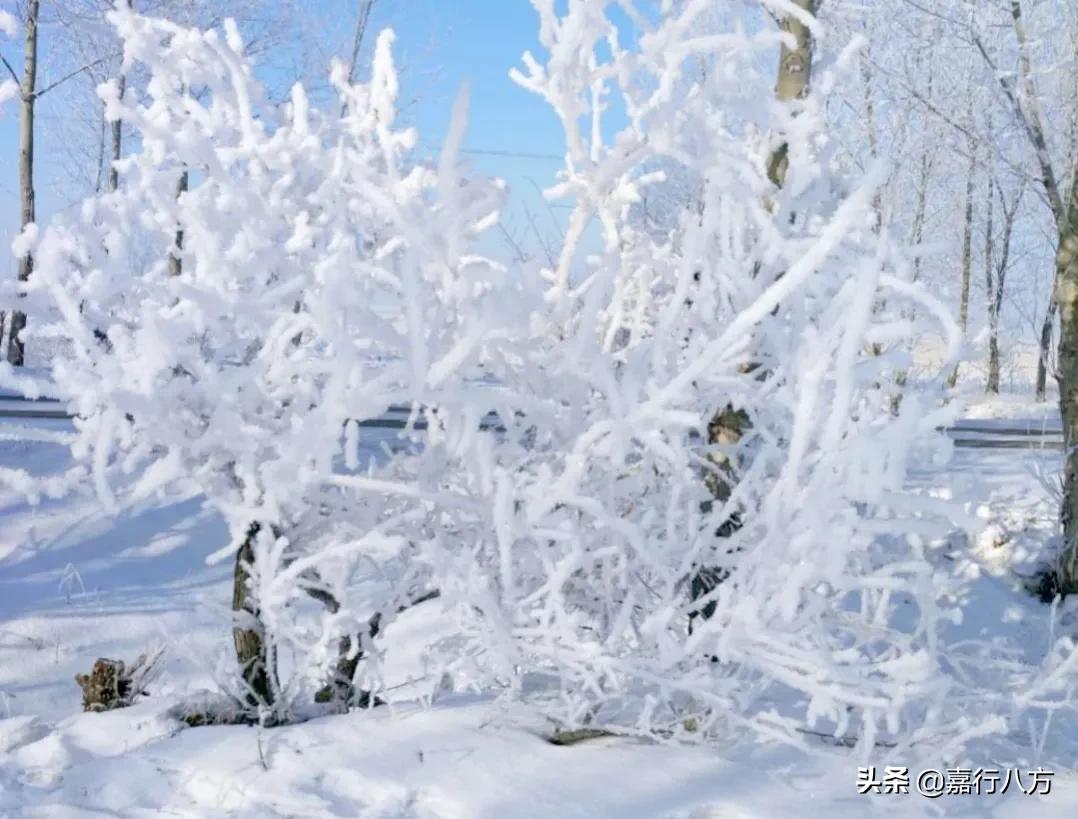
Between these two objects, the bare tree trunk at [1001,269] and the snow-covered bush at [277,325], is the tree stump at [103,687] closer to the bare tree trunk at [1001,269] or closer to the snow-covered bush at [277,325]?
the snow-covered bush at [277,325]

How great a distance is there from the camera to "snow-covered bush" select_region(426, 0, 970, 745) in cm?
217

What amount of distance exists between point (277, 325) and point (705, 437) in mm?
1256

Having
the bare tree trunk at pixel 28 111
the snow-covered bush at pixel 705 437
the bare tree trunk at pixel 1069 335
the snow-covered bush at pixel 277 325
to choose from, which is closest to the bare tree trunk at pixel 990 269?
the bare tree trunk at pixel 1069 335

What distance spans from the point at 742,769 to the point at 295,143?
2324 mm

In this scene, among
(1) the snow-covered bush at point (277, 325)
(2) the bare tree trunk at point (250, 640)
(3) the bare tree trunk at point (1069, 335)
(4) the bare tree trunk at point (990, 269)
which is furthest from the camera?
(4) the bare tree trunk at point (990, 269)

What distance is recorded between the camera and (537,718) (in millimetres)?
3277

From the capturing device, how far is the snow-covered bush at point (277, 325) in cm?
216

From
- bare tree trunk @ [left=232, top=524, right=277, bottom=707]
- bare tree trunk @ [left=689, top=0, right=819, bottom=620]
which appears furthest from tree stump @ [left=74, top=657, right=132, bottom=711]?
bare tree trunk @ [left=689, top=0, right=819, bottom=620]

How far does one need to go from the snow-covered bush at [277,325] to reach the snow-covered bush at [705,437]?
0.93ft

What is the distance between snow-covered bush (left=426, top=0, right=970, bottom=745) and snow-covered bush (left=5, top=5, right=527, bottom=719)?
0.93 feet

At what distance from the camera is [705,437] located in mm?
2951

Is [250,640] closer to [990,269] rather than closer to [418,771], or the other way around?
[418,771]

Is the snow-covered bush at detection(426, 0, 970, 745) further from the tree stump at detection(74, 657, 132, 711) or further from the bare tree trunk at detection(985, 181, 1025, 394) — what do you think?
the bare tree trunk at detection(985, 181, 1025, 394)

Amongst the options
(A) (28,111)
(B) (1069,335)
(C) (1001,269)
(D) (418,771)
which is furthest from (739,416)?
(C) (1001,269)
